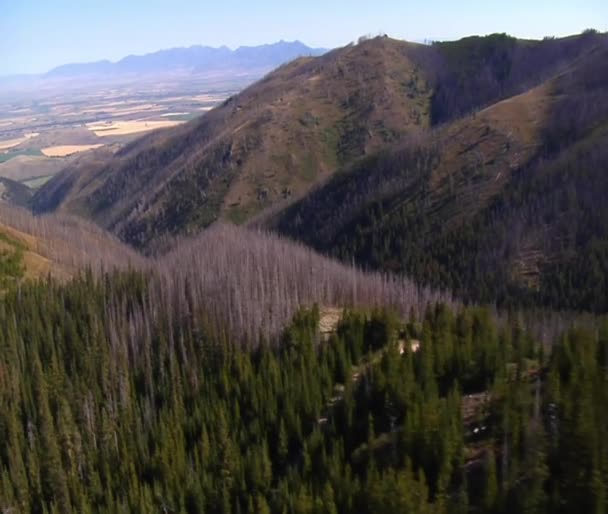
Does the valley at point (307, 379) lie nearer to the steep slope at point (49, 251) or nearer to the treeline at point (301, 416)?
the treeline at point (301, 416)

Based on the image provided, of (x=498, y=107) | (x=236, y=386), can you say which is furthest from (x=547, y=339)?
(x=498, y=107)

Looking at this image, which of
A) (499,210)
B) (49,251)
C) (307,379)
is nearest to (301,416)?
(307,379)

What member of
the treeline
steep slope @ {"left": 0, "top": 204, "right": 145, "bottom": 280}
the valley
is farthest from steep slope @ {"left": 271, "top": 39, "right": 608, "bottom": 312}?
the treeline

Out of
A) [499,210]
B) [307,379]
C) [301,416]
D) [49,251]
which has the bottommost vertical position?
[301,416]

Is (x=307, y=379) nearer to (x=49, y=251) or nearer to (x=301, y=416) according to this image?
Result: (x=301, y=416)

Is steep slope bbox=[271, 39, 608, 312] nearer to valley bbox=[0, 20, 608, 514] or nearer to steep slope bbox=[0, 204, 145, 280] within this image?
valley bbox=[0, 20, 608, 514]

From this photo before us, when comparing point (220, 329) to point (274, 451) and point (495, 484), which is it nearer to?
point (274, 451)

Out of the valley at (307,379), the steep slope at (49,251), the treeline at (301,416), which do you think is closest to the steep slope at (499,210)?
the valley at (307,379)
